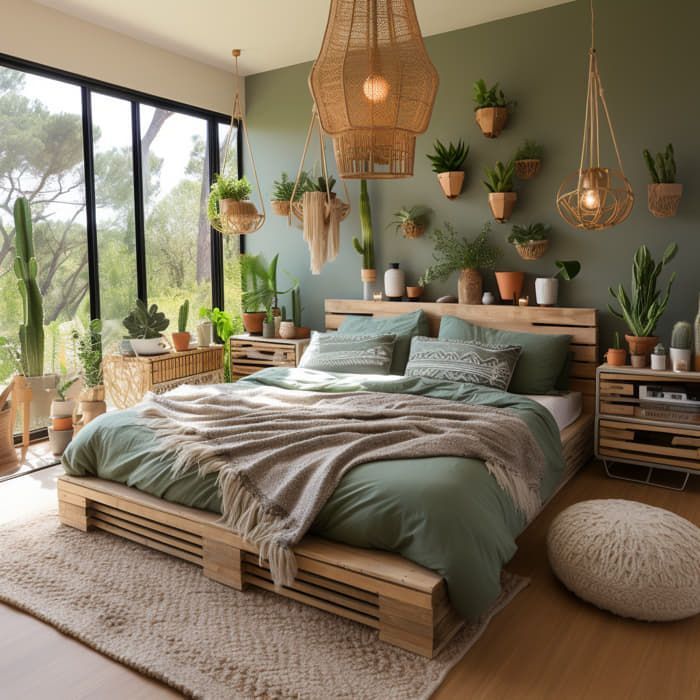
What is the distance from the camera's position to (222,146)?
588cm

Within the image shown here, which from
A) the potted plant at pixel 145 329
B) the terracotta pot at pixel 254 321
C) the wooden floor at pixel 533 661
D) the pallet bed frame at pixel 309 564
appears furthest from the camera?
the terracotta pot at pixel 254 321

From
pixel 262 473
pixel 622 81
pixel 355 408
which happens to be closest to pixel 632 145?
pixel 622 81

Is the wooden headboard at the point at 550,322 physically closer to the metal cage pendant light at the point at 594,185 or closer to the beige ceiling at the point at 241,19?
the metal cage pendant light at the point at 594,185

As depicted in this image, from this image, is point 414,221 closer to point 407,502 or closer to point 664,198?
point 664,198

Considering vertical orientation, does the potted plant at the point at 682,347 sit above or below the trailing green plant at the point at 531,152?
below

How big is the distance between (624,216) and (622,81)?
0.96 meters

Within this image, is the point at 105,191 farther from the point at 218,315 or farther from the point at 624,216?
the point at 624,216

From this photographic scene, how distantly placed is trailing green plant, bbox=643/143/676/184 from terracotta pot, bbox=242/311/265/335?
309 centimetres

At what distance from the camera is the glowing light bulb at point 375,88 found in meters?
1.93

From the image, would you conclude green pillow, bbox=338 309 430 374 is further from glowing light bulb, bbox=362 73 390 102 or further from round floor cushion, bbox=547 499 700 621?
glowing light bulb, bbox=362 73 390 102

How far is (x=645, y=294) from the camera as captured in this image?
13.0ft

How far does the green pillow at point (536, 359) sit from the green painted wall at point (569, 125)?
44 centimetres

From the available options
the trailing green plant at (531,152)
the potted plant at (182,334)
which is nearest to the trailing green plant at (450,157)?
the trailing green plant at (531,152)

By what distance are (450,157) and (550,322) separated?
4.48 ft
